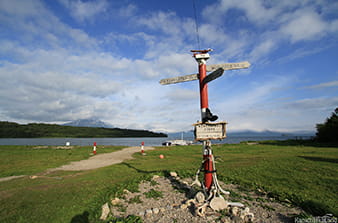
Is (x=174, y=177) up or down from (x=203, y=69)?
down

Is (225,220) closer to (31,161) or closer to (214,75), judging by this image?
(214,75)

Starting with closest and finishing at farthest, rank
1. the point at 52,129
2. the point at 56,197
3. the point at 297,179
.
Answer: the point at 56,197
the point at 297,179
the point at 52,129

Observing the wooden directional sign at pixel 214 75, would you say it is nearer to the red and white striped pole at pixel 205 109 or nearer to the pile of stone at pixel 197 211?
the red and white striped pole at pixel 205 109

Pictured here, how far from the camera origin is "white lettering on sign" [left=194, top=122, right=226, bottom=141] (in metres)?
5.64

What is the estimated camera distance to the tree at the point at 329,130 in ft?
120

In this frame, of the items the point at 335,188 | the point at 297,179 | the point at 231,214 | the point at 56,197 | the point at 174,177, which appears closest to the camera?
the point at 231,214

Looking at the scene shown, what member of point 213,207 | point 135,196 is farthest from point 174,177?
point 213,207

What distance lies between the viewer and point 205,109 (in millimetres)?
6039

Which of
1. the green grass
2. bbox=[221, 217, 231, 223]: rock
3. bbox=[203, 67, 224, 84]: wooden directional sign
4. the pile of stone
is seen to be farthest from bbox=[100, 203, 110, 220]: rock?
the green grass

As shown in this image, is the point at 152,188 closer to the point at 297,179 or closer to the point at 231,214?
the point at 231,214

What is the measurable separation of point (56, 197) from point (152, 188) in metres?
3.34

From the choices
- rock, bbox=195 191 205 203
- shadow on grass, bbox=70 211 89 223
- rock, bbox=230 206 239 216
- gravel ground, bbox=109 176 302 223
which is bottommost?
gravel ground, bbox=109 176 302 223

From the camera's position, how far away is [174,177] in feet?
30.3

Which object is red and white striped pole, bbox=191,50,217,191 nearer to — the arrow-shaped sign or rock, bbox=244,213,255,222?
the arrow-shaped sign
